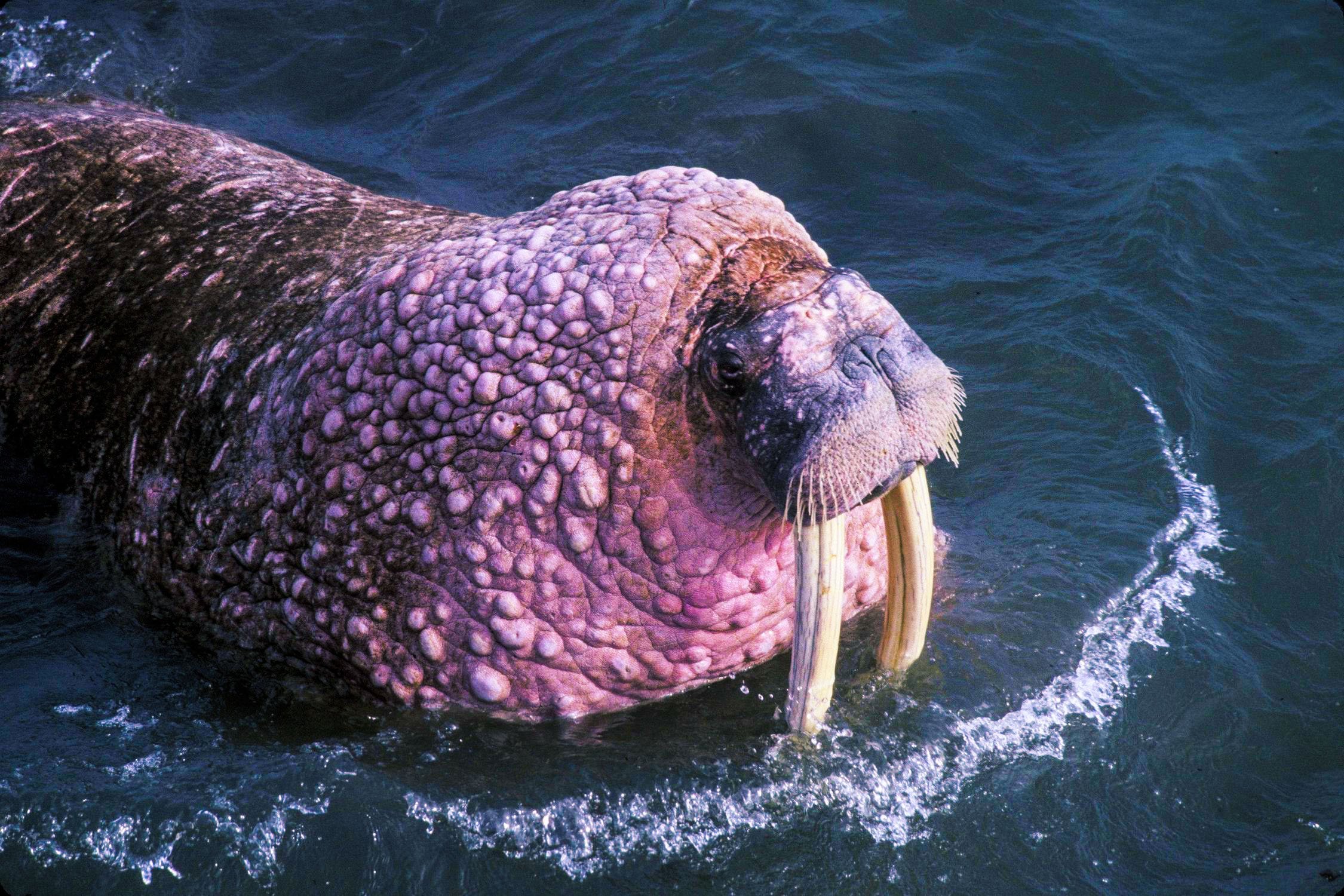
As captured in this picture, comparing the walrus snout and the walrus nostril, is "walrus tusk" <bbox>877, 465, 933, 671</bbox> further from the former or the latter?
the walrus nostril

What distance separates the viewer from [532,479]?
3.46m

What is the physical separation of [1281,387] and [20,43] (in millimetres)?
8809

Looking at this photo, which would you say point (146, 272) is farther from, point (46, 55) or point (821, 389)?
point (46, 55)

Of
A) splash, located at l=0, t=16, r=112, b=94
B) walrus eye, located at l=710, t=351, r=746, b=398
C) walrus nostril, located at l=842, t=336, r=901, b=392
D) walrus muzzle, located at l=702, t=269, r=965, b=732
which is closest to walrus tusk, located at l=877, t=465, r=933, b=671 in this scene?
walrus muzzle, located at l=702, t=269, r=965, b=732

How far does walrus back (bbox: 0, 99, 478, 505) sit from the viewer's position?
165 inches

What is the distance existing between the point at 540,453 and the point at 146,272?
2.13m

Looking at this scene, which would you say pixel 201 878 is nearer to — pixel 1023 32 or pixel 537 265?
pixel 537 265

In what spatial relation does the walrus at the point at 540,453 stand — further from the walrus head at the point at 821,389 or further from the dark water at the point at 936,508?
the dark water at the point at 936,508

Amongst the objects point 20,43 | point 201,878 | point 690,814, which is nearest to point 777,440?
point 690,814

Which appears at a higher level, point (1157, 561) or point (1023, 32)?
point (1023, 32)

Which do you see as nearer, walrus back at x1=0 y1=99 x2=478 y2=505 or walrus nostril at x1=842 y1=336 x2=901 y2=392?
walrus nostril at x1=842 y1=336 x2=901 y2=392

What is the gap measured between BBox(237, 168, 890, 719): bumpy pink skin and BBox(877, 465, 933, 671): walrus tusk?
35 cm

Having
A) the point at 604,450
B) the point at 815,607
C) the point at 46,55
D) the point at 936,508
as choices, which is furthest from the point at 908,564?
the point at 46,55

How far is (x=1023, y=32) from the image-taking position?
8586mm
